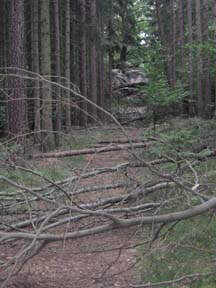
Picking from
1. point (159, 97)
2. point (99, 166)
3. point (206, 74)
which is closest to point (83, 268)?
point (99, 166)

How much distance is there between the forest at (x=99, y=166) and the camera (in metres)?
4.53

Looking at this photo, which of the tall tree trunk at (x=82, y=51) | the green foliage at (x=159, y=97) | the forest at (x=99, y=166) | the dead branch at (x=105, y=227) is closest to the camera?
the dead branch at (x=105, y=227)

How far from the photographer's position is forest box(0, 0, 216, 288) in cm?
453

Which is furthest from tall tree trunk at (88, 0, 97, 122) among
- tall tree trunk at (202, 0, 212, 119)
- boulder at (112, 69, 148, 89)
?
boulder at (112, 69, 148, 89)

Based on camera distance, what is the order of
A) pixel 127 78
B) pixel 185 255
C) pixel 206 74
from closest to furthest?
pixel 185 255
pixel 206 74
pixel 127 78

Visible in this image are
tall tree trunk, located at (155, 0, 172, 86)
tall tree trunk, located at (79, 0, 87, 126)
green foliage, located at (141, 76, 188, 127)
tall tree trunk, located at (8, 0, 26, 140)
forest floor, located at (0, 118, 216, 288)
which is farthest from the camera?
tall tree trunk, located at (155, 0, 172, 86)

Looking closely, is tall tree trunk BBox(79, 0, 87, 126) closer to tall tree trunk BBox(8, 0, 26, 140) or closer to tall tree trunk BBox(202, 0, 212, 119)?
tall tree trunk BBox(202, 0, 212, 119)

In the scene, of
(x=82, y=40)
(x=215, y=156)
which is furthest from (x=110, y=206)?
(x=82, y=40)

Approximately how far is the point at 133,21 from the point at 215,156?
26.0 metres

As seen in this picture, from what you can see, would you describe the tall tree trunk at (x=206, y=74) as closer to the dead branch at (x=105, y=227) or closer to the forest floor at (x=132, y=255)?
the forest floor at (x=132, y=255)

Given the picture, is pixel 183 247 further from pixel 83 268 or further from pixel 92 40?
pixel 92 40

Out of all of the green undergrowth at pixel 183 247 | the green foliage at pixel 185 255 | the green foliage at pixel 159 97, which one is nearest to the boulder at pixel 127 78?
the green foliage at pixel 159 97

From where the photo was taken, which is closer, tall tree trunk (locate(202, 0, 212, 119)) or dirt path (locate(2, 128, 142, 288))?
dirt path (locate(2, 128, 142, 288))

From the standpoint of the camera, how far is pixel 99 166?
10.5m
